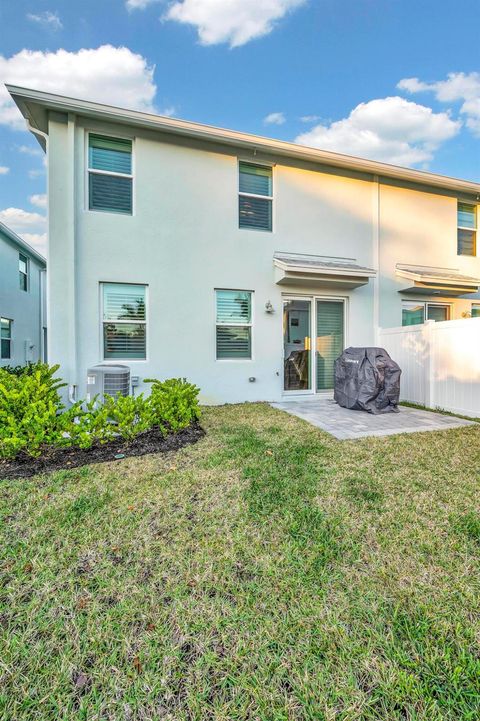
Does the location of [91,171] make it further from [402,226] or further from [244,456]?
[402,226]

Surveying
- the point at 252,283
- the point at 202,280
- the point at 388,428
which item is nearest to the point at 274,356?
the point at 252,283

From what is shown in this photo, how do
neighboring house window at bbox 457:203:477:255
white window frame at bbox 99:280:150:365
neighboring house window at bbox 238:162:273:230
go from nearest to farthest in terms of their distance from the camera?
white window frame at bbox 99:280:150:365 → neighboring house window at bbox 238:162:273:230 → neighboring house window at bbox 457:203:477:255

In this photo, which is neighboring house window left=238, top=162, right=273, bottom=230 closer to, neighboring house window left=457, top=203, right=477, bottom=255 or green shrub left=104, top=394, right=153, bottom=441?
green shrub left=104, top=394, right=153, bottom=441

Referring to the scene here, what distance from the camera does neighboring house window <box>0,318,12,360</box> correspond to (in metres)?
11.5

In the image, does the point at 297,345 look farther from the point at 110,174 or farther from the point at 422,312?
the point at 110,174

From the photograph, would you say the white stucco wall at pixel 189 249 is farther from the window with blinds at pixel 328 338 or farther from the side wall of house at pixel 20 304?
the side wall of house at pixel 20 304

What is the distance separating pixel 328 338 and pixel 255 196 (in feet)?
12.5

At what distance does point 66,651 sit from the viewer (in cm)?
153

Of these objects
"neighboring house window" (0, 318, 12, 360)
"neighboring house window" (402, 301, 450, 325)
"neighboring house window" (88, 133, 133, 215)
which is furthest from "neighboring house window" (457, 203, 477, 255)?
"neighboring house window" (0, 318, 12, 360)

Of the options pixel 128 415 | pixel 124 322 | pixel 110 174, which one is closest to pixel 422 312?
pixel 124 322

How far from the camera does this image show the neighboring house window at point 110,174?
647cm

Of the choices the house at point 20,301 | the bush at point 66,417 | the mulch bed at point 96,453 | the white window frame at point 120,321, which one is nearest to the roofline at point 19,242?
the house at point 20,301

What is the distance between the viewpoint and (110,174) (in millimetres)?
6539

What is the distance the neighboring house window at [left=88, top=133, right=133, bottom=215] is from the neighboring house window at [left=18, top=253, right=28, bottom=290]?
8.89 metres
